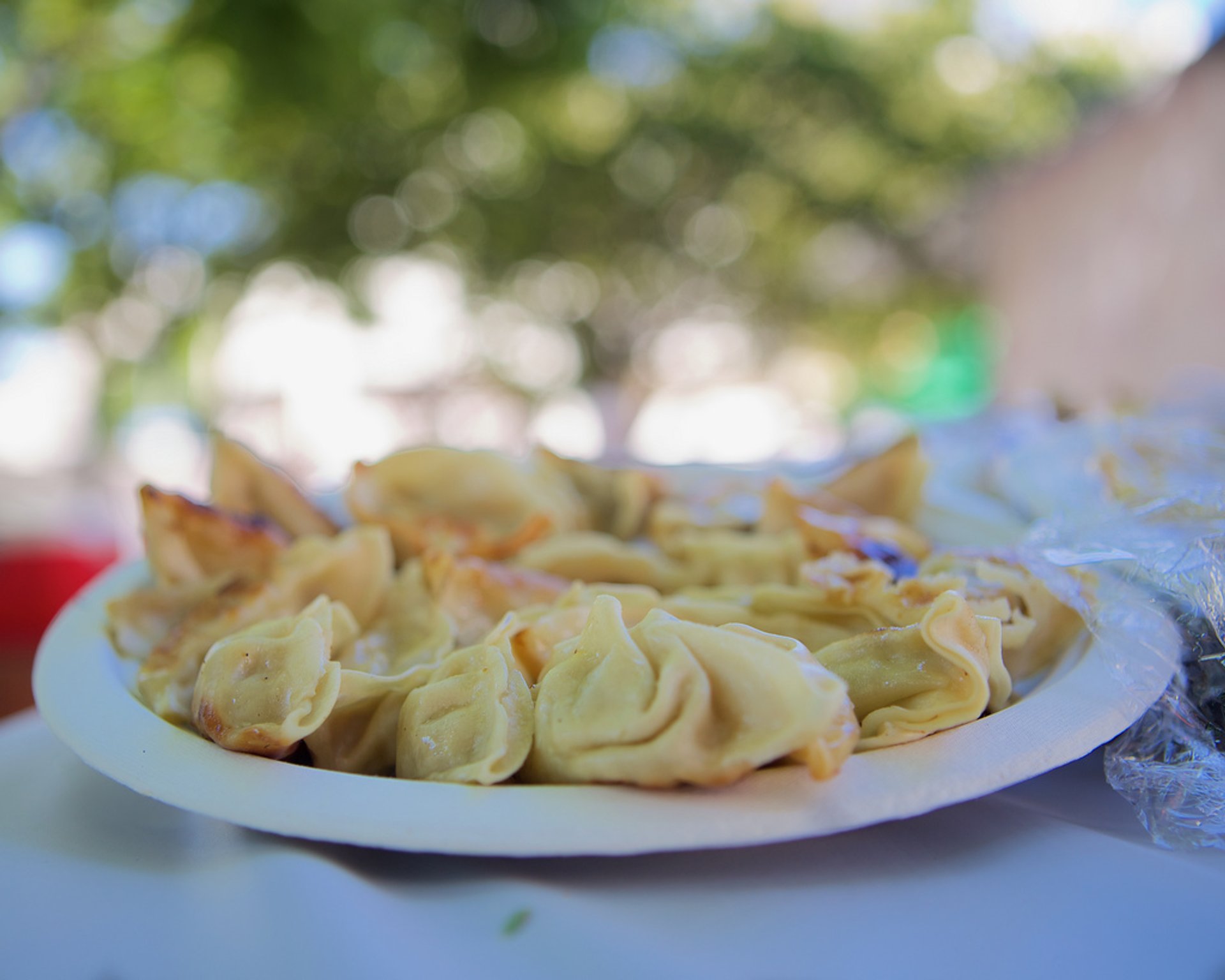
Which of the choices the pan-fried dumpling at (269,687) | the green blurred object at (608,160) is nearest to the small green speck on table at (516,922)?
the pan-fried dumpling at (269,687)

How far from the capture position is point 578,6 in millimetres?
4402

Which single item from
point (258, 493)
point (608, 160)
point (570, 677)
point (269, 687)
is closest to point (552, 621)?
point (570, 677)

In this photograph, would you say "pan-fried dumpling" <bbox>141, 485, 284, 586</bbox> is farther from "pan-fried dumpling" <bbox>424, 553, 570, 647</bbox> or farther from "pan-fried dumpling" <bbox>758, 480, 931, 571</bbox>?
"pan-fried dumpling" <bbox>758, 480, 931, 571</bbox>

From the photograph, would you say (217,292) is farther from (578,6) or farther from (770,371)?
(770,371)

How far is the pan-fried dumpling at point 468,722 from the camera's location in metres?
0.63

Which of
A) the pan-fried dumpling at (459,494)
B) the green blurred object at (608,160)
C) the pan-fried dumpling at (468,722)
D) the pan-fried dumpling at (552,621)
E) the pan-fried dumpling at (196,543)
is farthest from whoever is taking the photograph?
the green blurred object at (608,160)

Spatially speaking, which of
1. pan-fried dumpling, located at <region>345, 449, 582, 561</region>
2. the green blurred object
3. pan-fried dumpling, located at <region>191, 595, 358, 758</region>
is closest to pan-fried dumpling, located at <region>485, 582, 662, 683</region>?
pan-fried dumpling, located at <region>191, 595, 358, 758</region>

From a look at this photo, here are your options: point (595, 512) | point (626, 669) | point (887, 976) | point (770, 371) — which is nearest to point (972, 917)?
point (887, 976)

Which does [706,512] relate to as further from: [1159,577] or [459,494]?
[1159,577]

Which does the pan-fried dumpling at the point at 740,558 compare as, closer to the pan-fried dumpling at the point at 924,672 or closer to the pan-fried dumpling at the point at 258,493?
the pan-fried dumpling at the point at 924,672

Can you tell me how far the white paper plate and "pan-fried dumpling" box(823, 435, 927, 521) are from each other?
48 centimetres

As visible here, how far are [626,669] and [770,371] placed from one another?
637 centimetres

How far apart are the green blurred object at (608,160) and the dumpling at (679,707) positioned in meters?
4.34

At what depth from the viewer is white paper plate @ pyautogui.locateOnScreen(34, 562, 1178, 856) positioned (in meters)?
0.55
